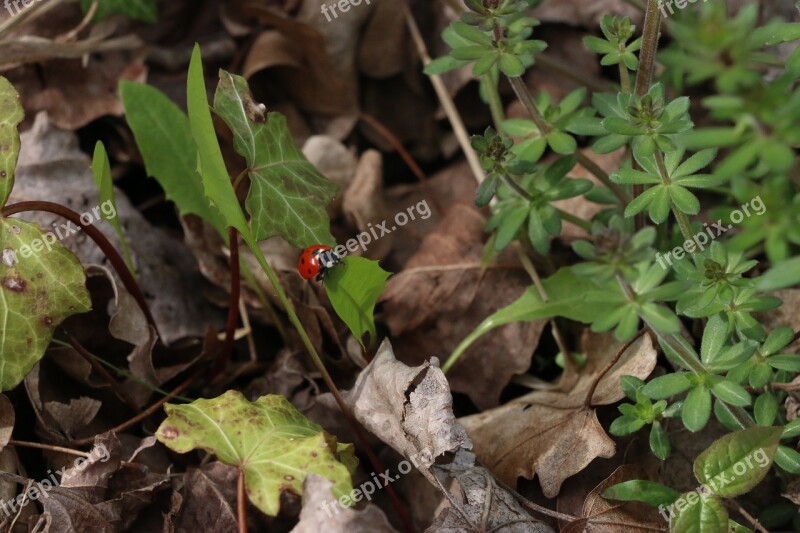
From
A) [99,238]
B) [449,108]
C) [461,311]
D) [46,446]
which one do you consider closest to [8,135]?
[99,238]

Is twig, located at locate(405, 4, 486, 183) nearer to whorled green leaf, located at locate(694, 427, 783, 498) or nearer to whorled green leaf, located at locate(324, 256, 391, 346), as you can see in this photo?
whorled green leaf, located at locate(324, 256, 391, 346)

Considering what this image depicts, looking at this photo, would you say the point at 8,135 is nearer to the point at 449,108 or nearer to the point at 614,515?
the point at 449,108

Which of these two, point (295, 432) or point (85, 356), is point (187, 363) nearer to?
point (85, 356)

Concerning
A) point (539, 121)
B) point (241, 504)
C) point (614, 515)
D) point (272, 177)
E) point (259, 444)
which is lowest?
point (614, 515)

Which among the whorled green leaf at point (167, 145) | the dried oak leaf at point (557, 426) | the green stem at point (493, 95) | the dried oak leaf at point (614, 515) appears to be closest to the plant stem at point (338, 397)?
the dried oak leaf at point (557, 426)

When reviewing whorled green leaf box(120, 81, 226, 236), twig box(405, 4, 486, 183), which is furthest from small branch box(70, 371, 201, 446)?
twig box(405, 4, 486, 183)

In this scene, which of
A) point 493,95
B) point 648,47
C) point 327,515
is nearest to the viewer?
point 327,515

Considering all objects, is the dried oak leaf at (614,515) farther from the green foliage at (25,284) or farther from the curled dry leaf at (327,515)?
the green foliage at (25,284)

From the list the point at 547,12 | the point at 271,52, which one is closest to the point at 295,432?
the point at 271,52
